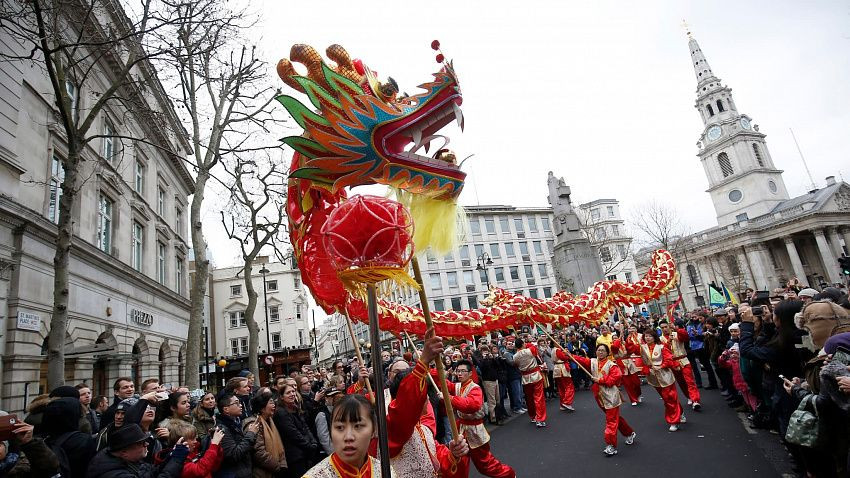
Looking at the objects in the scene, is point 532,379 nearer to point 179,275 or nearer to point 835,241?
point 179,275

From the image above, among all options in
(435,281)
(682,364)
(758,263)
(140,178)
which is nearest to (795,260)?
(758,263)

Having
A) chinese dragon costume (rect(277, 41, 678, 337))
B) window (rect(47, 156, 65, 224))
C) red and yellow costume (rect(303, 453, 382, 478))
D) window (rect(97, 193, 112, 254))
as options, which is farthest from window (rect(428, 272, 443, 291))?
red and yellow costume (rect(303, 453, 382, 478))

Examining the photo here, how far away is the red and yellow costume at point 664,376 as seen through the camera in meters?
8.07

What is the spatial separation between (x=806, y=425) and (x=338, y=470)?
371 cm

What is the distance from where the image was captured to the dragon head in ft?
10.4

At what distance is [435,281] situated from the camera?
46750mm

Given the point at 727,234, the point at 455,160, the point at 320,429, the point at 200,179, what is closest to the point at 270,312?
the point at 200,179

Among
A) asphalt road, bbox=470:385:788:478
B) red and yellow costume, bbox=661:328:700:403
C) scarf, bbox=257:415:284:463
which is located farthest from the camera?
red and yellow costume, bbox=661:328:700:403

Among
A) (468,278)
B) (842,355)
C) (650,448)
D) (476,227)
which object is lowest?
(650,448)

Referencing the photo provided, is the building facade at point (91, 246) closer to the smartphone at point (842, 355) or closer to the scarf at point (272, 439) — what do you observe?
the scarf at point (272, 439)

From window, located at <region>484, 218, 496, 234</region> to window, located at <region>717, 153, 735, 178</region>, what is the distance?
3429 centimetres

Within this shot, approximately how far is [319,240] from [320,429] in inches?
113

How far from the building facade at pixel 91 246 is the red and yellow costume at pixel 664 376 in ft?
36.8

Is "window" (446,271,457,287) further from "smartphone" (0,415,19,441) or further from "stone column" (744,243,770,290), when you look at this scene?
"smartphone" (0,415,19,441)
